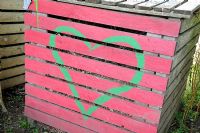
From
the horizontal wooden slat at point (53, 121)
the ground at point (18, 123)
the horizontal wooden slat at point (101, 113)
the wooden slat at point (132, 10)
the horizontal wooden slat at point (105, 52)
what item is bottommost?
the ground at point (18, 123)

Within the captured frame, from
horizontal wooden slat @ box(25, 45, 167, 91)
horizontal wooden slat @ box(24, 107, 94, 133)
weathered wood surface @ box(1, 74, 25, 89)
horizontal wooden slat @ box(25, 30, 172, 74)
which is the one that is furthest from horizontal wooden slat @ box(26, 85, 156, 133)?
weathered wood surface @ box(1, 74, 25, 89)

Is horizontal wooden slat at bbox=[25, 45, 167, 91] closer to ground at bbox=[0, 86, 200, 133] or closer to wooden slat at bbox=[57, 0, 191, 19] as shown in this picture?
wooden slat at bbox=[57, 0, 191, 19]

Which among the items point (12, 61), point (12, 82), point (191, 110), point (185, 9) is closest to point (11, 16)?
point (12, 61)

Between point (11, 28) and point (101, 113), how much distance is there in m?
1.96

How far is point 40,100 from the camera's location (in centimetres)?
383

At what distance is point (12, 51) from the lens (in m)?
4.57

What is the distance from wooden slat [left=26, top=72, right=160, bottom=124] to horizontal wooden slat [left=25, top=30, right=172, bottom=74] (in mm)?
421

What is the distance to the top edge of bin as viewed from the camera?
8.69 feet

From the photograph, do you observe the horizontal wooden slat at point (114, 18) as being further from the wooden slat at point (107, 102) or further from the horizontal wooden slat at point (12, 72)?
the horizontal wooden slat at point (12, 72)

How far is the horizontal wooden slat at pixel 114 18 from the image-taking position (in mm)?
2746

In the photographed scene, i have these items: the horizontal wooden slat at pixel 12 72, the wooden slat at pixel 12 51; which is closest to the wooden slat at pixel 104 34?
the wooden slat at pixel 12 51

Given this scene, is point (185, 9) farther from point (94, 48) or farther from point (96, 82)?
point (96, 82)

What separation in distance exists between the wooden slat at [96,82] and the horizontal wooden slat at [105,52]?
0.25 metres

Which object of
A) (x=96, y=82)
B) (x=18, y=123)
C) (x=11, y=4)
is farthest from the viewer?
(x=11, y=4)
